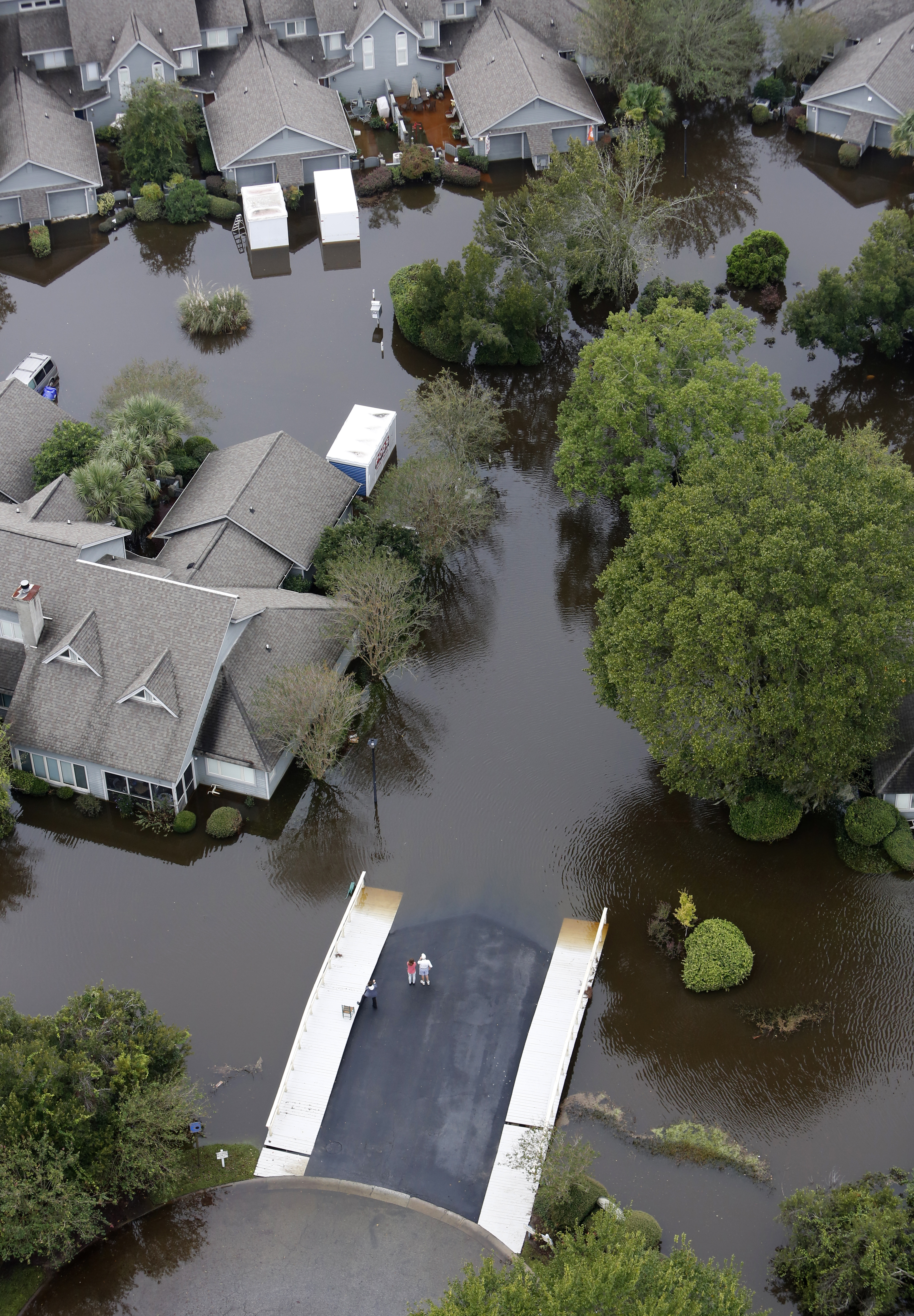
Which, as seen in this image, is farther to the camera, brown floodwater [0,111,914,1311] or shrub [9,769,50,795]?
shrub [9,769,50,795]

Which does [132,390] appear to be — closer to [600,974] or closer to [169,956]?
[169,956]

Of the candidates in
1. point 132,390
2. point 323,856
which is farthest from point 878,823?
point 132,390

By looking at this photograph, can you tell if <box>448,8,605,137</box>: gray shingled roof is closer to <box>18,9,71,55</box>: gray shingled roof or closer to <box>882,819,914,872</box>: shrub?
<box>18,9,71,55</box>: gray shingled roof

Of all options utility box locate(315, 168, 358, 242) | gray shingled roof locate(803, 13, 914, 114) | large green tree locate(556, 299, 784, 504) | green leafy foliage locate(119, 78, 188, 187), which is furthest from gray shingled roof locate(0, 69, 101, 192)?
gray shingled roof locate(803, 13, 914, 114)

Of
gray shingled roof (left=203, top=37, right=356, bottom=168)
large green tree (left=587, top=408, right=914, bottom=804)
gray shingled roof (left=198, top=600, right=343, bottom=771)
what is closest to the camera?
large green tree (left=587, top=408, right=914, bottom=804)

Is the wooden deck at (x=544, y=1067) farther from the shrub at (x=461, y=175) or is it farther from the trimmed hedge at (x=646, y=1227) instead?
the shrub at (x=461, y=175)

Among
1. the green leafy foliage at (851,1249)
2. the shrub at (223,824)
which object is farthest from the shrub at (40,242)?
the green leafy foliage at (851,1249)

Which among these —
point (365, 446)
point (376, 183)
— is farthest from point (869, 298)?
point (376, 183)
